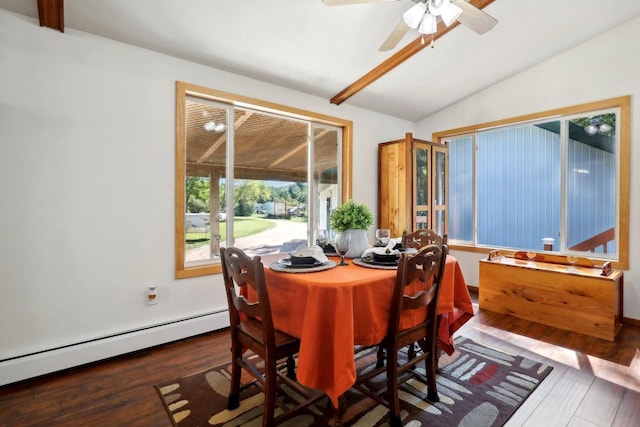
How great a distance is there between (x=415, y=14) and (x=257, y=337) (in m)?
2.15

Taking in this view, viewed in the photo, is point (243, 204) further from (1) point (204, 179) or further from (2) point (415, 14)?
(2) point (415, 14)

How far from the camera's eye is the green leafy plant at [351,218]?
203 centimetres

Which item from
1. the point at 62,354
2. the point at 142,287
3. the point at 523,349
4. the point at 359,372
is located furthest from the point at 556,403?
the point at 62,354

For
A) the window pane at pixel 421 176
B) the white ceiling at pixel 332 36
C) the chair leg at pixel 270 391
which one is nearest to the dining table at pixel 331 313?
the chair leg at pixel 270 391

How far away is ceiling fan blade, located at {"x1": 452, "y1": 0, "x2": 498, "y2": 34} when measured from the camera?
197 cm

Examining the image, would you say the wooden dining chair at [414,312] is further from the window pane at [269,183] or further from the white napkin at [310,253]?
the window pane at [269,183]

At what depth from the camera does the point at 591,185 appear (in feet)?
11.7

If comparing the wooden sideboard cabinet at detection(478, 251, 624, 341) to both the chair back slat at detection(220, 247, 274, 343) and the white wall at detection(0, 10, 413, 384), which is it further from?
the white wall at detection(0, 10, 413, 384)

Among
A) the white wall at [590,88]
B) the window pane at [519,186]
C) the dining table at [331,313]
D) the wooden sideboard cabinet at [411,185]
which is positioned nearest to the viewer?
the dining table at [331,313]

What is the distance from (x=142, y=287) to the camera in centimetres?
265

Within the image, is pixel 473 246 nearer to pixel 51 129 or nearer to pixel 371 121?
pixel 371 121

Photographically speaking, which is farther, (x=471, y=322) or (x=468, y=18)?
(x=471, y=322)

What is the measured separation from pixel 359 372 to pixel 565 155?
3443 millimetres

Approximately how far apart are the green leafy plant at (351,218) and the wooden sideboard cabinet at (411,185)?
2136 millimetres
